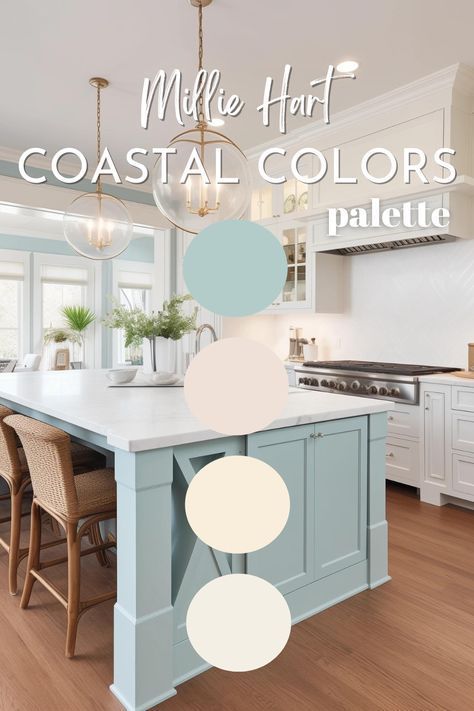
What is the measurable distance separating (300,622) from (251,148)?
4.02m

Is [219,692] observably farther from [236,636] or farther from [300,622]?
[236,636]

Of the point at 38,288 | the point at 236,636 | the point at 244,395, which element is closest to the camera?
the point at 244,395

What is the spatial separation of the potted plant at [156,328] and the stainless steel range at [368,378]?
1573 millimetres

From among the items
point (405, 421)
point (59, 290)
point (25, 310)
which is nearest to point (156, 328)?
point (405, 421)

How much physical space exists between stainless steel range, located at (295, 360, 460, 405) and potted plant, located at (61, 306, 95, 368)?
15.8 feet

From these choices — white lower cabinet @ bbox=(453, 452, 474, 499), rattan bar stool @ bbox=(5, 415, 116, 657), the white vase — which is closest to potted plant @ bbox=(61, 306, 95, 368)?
the white vase

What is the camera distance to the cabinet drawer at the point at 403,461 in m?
3.51

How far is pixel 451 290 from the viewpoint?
3.83 meters

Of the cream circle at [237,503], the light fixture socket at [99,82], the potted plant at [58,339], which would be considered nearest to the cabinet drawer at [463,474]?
the cream circle at [237,503]

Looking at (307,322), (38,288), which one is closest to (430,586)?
(307,322)

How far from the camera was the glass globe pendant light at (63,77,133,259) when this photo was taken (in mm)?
3240

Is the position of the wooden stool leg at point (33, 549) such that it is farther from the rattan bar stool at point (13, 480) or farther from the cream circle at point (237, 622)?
the cream circle at point (237, 622)

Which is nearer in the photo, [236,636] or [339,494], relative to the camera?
[236,636]

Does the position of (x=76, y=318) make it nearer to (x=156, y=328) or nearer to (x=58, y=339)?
(x=58, y=339)
